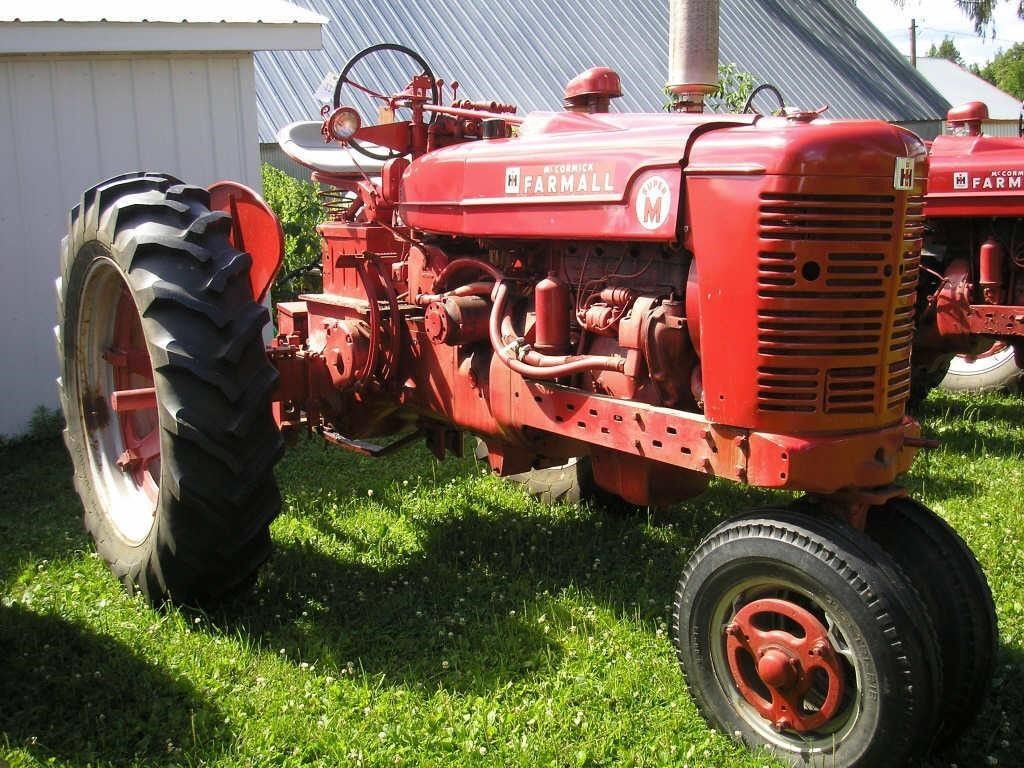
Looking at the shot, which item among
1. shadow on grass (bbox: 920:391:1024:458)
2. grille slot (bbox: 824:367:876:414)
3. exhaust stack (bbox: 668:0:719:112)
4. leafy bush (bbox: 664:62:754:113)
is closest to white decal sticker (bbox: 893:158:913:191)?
grille slot (bbox: 824:367:876:414)

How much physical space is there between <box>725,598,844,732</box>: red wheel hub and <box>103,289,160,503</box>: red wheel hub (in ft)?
8.28

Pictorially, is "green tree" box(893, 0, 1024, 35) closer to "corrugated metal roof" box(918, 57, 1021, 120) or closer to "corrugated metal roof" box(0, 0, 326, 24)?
"corrugated metal roof" box(918, 57, 1021, 120)

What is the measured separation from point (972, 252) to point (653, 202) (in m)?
4.46

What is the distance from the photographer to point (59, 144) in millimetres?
6766

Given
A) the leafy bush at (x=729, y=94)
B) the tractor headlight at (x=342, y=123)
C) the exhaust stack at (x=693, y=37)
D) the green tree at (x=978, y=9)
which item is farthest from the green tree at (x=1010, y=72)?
the tractor headlight at (x=342, y=123)

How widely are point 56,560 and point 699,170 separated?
3.26 m

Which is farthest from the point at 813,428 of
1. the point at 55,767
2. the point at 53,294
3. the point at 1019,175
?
the point at 53,294

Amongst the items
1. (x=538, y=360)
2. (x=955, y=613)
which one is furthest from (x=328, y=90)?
(x=955, y=613)

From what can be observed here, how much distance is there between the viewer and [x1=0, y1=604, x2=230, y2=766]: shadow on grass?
3195 mm

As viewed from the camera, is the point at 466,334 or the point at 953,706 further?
the point at 466,334

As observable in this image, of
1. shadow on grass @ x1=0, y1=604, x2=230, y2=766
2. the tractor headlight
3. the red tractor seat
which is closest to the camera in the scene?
shadow on grass @ x1=0, y1=604, x2=230, y2=766

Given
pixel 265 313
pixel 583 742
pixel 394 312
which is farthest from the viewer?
pixel 394 312

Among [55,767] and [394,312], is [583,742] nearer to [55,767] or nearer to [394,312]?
[55,767]

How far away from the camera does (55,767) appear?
3098 mm
